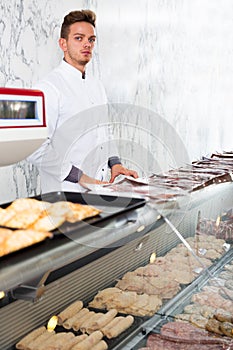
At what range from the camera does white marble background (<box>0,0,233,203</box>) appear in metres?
3.26

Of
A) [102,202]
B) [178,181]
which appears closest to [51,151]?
[178,181]

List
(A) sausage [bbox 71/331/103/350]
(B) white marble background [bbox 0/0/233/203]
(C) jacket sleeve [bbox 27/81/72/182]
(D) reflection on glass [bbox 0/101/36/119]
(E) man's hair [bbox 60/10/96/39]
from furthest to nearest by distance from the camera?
(B) white marble background [bbox 0/0/233/203] → (E) man's hair [bbox 60/10/96/39] → (C) jacket sleeve [bbox 27/81/72/182] → (A) sausage [bbox 71/331/103/350] → (D) reflection on glass [bbox 0/101/36/119]

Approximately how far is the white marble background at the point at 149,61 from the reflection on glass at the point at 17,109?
1.81m

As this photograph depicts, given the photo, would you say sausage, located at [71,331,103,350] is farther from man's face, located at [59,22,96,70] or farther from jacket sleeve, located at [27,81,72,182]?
man's face, located at [59,22,96,70]

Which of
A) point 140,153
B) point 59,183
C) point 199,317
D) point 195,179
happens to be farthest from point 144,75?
point 199,317

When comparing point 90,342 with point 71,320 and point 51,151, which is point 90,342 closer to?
point 71,320

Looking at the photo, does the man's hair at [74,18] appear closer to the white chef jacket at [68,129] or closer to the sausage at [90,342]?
the white chef jacket at [68,129]

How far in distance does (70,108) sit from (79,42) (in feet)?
1.41

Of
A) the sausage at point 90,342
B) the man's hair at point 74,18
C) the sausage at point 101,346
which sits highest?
the man's hair at point 74,18

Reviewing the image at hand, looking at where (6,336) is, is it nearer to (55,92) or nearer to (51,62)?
(55,92)

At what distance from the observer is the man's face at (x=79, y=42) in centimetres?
315

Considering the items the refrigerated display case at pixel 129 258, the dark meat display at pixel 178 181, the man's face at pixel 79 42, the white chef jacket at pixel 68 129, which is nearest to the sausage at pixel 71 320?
the refrigerated display case at pixel 129 258

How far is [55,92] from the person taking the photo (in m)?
3.10

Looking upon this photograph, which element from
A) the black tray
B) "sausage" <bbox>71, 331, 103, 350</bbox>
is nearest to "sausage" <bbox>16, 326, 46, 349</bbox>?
"sausage" <bbox>71, 331, 103, 350</bbox>
